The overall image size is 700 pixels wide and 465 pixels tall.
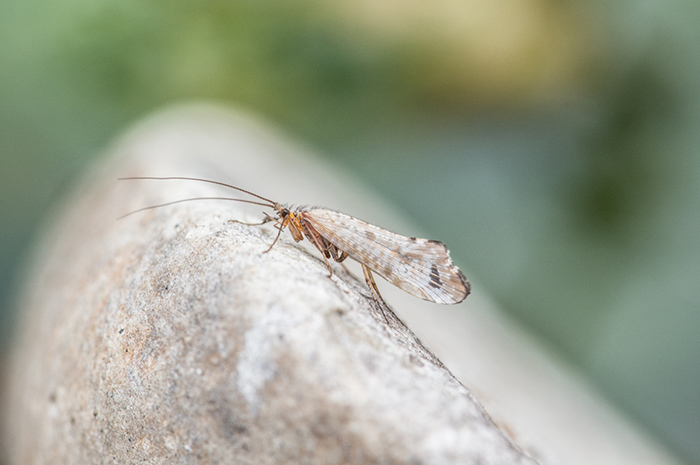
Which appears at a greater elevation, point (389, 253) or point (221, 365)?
point (389, 253)

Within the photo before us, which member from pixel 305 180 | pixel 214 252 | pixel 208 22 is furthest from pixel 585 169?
pixel 214 252

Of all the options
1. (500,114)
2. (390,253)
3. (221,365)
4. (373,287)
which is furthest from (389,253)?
(500,114)

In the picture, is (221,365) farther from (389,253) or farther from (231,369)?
(389,253)

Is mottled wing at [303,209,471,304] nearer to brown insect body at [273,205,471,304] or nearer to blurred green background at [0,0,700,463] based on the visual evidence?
brown insect body at [273,205,471,304]

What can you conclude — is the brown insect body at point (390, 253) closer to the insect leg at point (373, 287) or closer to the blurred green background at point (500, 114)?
the insect leg at point (373, 287)

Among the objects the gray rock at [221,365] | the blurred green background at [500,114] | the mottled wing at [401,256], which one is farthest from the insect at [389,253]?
the blurred green background at [500,114]

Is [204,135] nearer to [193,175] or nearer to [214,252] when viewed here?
[193,175]

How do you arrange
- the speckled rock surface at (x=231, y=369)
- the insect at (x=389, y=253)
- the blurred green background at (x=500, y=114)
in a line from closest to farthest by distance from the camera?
the speckled rock surface at (x=231, y=369) < the insect at (x=389, y=253) < the blurred green background at (x=500, y=114)
